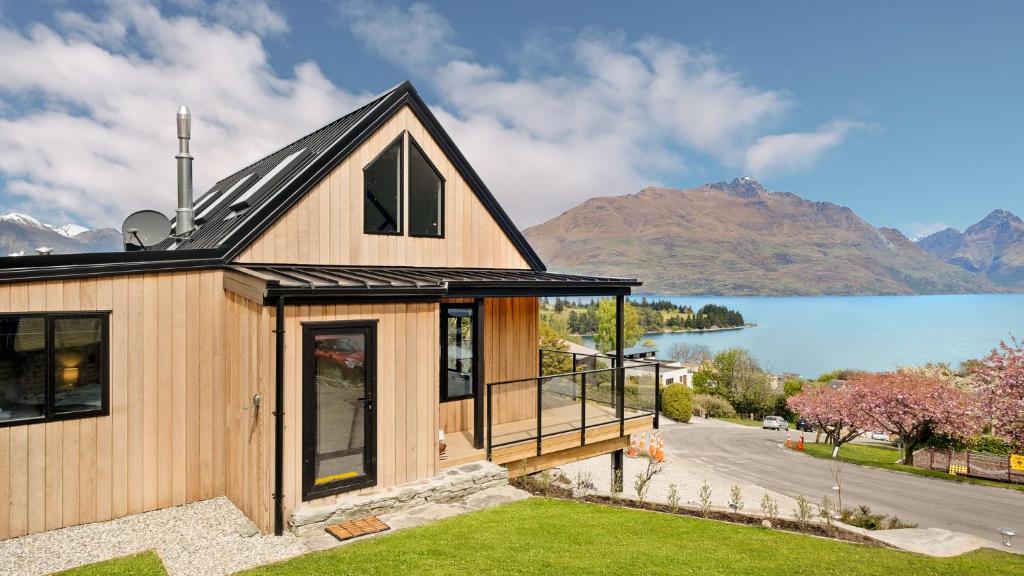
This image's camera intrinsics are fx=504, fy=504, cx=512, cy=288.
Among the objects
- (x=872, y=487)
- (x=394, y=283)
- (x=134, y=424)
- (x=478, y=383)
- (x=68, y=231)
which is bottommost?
(x=872, y=487)

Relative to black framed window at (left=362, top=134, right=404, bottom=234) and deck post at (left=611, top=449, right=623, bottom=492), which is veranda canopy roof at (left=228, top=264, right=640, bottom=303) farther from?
deck post at (left=611, top=449, right=623, bottom=492)

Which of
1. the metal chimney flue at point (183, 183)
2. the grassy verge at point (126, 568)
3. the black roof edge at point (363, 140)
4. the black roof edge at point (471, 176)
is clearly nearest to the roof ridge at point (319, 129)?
the black roof edge at point (363, 140)

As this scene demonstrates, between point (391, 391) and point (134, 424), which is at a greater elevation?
point (391, 391)

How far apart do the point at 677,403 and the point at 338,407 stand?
3795 centimetres

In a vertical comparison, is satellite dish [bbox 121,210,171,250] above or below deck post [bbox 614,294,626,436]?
above

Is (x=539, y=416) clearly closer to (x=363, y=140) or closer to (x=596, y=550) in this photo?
(x=596, y=550)

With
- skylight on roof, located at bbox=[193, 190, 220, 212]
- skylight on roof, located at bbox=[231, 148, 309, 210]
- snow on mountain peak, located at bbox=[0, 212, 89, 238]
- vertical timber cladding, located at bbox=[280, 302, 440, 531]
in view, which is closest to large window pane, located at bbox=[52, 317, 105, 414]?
vertical timber cladding, located at bbox=[280, 302, 440, 531]

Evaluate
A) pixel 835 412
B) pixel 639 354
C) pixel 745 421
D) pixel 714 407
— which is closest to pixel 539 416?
pixel 639 354

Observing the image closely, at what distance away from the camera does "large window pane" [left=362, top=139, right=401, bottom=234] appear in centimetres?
888

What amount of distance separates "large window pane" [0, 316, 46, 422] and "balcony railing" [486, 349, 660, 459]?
6.08 metres

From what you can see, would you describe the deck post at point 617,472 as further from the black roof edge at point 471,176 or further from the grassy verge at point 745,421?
the grassy verge at point 745,421

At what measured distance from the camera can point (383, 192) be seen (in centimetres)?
908

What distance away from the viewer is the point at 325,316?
6.04m

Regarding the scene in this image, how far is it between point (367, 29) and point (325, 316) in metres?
21.1
